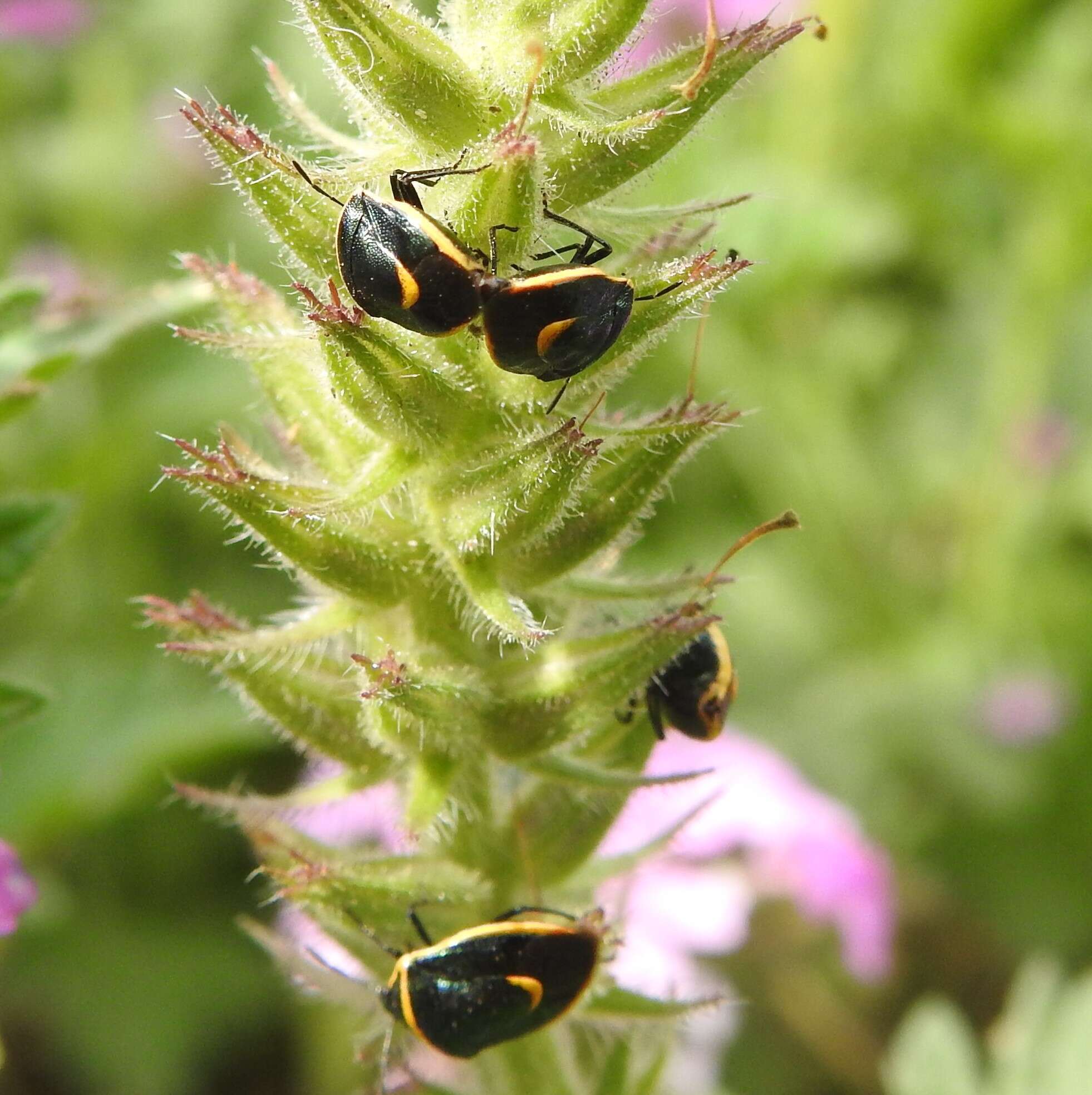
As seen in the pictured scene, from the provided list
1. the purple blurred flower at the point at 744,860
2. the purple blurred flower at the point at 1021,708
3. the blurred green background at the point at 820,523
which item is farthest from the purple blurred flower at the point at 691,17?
the purple blurred flower at the point at 744,860

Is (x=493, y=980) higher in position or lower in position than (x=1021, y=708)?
higher

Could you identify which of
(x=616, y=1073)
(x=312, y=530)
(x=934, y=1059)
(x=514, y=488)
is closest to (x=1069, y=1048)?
(x=934, y=1059)

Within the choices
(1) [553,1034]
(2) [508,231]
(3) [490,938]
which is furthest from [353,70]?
(1) [553,1034]

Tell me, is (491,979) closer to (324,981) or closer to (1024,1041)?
(324,981)

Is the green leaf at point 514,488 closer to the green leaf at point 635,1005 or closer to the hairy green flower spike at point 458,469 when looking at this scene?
the hairy green flower spike at point 458,469

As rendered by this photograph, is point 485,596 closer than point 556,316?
No

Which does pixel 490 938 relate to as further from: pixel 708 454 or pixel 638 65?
pixel 708 454
